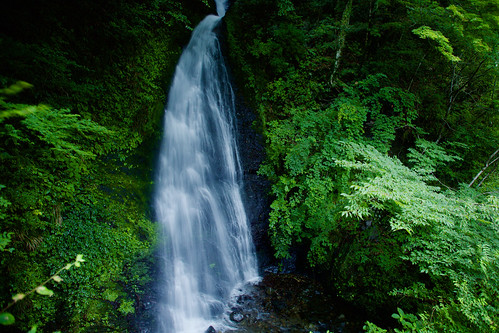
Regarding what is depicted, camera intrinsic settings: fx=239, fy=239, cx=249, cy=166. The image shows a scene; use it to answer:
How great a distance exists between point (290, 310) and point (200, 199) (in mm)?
3482

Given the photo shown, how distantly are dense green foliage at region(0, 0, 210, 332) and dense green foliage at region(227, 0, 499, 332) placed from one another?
3454 millimetres

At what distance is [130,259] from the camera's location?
468 cm

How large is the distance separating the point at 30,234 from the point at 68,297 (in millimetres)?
1135

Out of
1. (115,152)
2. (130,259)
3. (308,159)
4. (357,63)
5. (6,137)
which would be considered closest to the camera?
(6,137)

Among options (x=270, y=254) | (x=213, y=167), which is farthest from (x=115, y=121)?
(x=270, y=254)

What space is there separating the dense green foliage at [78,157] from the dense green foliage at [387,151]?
3454mm

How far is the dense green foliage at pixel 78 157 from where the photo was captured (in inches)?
133

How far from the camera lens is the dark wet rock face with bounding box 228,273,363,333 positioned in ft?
17.0

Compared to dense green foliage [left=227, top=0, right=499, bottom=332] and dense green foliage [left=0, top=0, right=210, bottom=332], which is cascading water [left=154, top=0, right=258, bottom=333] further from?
dense green foliage [left=227, top=0, right=499, bottom=332]

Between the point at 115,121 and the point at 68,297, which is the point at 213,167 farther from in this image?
the point at 68,297

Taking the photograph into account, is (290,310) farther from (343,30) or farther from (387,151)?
(343,30)

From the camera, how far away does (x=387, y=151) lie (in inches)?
284

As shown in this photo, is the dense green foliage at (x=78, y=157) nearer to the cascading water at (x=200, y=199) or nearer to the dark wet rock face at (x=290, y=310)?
the cascading water at (x=200, y=199)

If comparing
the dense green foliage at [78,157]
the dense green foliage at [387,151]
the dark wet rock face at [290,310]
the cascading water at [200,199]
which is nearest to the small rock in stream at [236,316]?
the dark wet rock face at [290,310]
